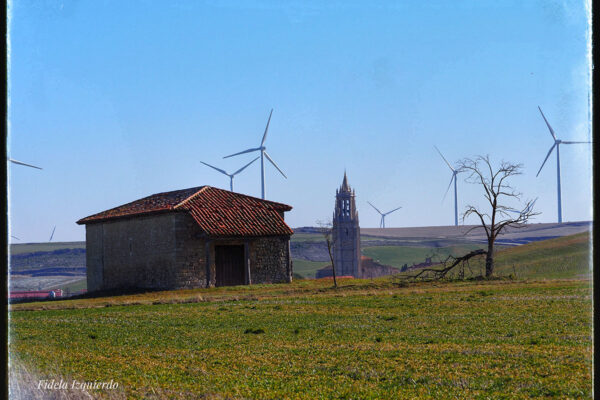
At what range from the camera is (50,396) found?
29.4 ft

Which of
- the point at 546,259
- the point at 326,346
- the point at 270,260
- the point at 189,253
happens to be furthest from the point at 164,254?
the point at 546,259

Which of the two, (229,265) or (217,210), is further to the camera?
(217,210)

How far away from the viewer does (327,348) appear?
17422mm

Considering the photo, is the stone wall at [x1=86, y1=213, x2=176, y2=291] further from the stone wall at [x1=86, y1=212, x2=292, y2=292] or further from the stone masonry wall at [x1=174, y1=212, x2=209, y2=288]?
the stone masonry wall at [x1=174, y1=212, x2=209, y2=288]

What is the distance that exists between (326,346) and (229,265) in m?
32.4

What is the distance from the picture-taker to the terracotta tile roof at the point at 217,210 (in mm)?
48375

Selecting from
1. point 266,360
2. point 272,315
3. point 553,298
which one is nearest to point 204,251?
point 272,315

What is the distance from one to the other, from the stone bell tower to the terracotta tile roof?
122832 mm

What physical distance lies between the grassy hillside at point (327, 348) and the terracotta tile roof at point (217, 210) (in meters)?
14.9

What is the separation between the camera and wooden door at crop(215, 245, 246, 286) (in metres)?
49.2

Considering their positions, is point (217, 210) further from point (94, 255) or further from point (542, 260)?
point (542, 260)

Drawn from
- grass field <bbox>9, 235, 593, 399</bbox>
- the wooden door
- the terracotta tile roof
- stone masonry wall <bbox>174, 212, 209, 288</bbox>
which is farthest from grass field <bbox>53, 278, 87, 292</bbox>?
grass field <bbox>9, 235, 593, 399</bbox>

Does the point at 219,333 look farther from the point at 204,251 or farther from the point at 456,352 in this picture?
the point at 204,251

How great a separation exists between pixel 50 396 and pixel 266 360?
7167 millimetres
